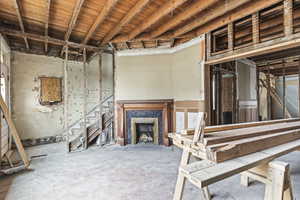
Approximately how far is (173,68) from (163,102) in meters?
1.15

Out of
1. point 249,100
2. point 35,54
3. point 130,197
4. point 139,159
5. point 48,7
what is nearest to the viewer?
point 130,197

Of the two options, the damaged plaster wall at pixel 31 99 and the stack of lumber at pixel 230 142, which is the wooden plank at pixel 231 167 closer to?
the stack of lumber at pixel 230 142

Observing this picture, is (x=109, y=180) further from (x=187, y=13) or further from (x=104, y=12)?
(x=187, y=13)

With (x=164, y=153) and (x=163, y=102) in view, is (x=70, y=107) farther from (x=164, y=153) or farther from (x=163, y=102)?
(x=164, y=153)

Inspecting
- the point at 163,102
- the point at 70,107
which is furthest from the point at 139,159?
the point at 70,107

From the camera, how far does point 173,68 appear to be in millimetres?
5234

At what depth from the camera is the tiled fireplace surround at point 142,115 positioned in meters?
5.18

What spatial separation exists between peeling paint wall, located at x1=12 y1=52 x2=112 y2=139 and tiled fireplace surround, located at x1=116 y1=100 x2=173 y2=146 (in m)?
1.79

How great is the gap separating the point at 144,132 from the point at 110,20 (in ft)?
11.8

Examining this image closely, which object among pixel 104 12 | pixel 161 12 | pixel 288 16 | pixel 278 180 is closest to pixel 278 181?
pixel 278 180

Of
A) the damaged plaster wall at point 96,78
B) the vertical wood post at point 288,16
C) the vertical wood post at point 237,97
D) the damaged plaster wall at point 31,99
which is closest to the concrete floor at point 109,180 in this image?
the vertical wood post at point 237,97

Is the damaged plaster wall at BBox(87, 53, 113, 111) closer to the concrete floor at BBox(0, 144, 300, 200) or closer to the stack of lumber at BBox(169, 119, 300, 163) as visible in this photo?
the concrete floor at BBox(0, 144, 300, 200)

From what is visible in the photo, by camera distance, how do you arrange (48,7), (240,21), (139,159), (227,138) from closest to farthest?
(227,138), (48,7), (240,21), (139,159)

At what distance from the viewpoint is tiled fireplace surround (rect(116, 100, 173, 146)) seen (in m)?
5.18
